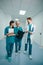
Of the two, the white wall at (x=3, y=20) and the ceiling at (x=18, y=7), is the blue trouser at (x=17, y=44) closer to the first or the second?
the white wall at (x=3, y=20)

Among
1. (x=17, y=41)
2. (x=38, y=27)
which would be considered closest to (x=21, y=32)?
(x=17, y=41)

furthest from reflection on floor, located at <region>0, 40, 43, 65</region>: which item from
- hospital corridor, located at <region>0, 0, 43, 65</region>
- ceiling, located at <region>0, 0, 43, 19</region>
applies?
ceiling, located at <region>0, 0, 43, 19</region>

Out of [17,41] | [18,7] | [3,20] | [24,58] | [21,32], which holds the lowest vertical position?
[24,58]

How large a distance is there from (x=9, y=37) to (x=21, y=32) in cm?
32

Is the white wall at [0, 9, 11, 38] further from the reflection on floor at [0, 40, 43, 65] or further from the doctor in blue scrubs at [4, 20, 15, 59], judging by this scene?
the reflection on floor at [0, 40, 43, 65]

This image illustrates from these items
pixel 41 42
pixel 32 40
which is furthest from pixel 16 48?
pixel 41 42

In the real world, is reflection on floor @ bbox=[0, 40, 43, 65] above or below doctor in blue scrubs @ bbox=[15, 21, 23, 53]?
below

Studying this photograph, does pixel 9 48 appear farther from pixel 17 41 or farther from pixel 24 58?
pixel 24 58

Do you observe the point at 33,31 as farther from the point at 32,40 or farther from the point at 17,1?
the point at 17,1

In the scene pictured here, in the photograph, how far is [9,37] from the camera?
3.25 metres

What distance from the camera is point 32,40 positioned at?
11.0ft

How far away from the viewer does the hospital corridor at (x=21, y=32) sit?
3.22 meters

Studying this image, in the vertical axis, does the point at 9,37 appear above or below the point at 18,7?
below

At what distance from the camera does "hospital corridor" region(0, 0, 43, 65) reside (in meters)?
3.22
